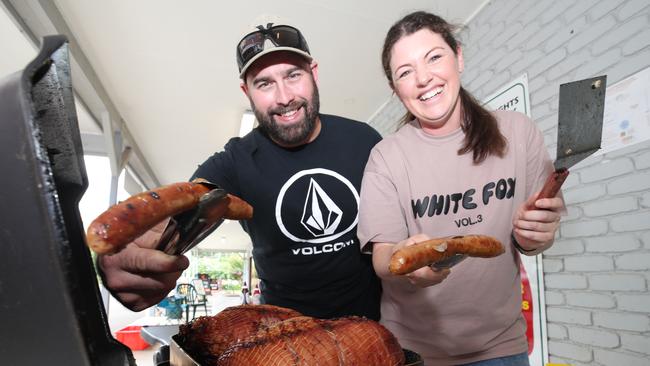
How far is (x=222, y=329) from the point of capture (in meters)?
0.74

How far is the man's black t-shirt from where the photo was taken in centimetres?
141

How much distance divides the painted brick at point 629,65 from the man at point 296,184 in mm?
1747

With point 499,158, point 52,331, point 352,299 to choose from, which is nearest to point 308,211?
point 352,299

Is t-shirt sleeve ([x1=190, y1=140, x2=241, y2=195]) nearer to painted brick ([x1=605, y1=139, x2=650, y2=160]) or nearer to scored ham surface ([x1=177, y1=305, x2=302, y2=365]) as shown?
scored ham surface ([x1=177, y1=305, x2=302, y2=365])

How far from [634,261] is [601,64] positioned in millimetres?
1218

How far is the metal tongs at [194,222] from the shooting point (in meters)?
0.49

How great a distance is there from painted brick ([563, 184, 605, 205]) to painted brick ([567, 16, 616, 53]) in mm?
943

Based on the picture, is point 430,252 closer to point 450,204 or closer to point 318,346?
point 318,346

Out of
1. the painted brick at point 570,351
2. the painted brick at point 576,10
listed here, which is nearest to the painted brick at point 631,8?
the painted brick at point 576,10

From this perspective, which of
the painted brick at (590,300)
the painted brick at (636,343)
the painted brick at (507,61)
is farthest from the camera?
the painted brick at (507,61)

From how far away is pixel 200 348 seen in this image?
→ 0.71m

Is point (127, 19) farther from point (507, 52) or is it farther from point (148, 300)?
point (148, 300)

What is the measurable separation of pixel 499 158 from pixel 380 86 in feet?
13.6

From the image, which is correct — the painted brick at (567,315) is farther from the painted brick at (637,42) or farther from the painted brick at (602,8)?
the painted brick at (602,8)
